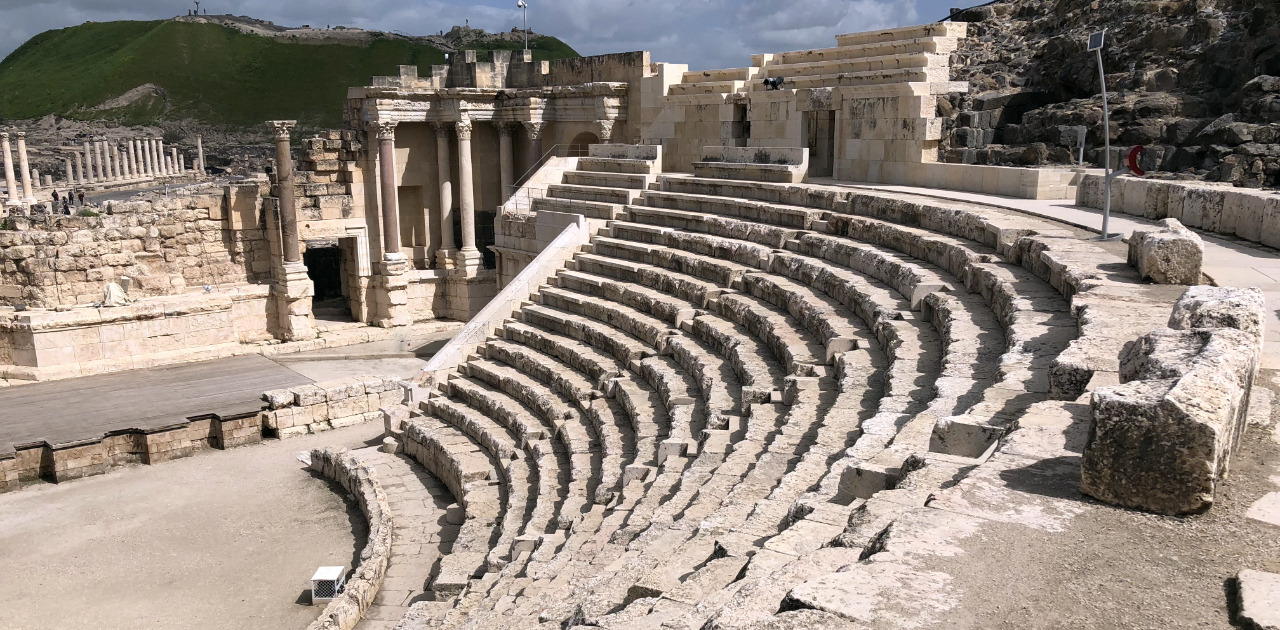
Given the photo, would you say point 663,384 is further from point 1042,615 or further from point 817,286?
point 1042,615

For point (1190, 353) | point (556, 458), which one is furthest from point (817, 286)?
point (1190, 353)

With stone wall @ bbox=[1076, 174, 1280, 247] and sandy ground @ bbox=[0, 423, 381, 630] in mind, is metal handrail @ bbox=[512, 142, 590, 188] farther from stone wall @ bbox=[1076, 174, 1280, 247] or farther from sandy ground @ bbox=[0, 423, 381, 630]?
stone wall @ bbox=[1076, 174, 1280, 247]

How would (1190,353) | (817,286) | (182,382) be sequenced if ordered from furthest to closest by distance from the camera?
(182,382), (817,286), (1190,353)

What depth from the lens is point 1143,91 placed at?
16.2m

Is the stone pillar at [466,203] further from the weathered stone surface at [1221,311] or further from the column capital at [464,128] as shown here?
the weathered stone surface at [1221,311]

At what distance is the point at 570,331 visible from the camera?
14.3 meters

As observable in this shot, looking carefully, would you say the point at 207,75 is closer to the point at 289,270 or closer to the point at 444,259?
the point at 444,259

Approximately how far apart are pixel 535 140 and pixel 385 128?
11.1 feet

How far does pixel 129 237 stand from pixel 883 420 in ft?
57.6

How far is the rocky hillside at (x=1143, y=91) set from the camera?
46.1ft

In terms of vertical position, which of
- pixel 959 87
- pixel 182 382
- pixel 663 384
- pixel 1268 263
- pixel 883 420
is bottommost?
pixel 182 382

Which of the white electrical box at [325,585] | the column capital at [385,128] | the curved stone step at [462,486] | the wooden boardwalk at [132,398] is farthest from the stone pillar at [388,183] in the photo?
the white electrical box at [325,585]

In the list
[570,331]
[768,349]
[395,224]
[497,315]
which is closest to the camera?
[768,349]

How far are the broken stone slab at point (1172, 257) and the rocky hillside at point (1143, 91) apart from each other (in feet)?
20.3
